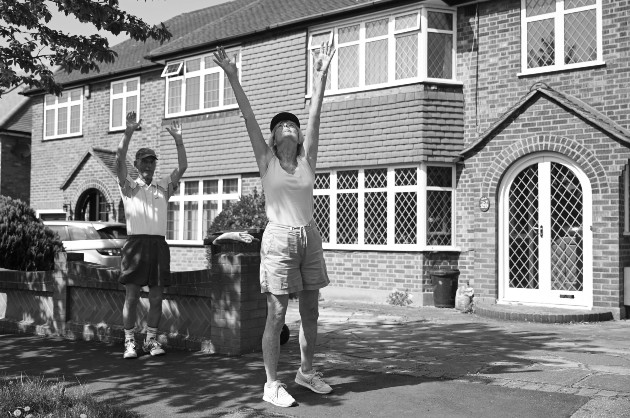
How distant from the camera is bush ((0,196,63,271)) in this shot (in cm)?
978

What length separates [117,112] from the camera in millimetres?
19672

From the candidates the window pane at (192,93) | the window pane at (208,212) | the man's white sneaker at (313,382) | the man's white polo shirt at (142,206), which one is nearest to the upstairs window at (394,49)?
the window pane at (192,93)

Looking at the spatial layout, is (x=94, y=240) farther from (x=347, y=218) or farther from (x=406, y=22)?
(x=406, y=22)

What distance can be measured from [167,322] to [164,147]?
11.4m

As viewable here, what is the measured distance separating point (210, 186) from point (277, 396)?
1270 cm

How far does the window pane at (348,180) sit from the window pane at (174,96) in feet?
18.1

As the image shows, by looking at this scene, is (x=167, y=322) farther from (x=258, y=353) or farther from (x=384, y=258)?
(x=384, y=258)

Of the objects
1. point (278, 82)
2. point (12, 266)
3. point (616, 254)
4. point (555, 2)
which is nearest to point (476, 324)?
point (616, 254)

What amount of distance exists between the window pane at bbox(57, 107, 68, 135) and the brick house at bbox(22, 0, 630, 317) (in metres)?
5.35

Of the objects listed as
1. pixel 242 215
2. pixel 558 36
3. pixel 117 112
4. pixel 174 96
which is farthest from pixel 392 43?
pixel 117 112

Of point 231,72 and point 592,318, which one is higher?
point 231,72

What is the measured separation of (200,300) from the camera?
6.78 m

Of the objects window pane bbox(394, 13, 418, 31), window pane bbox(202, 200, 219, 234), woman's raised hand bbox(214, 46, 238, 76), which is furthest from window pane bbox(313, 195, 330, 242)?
woman's raised hand bbox(214, 46, 238, 76)

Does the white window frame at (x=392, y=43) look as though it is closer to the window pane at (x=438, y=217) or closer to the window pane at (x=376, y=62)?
the window pane at (x=376, y=62)
